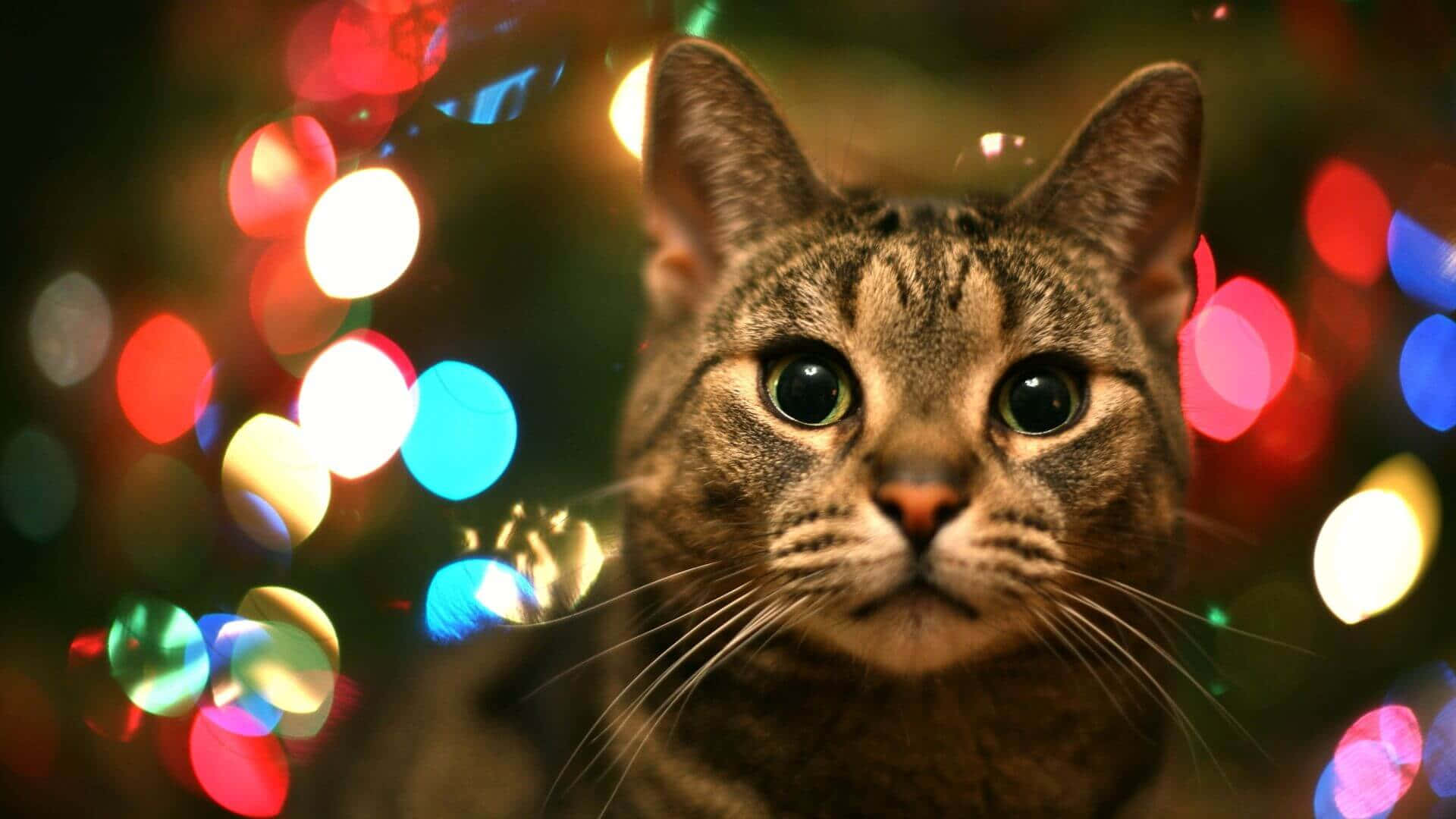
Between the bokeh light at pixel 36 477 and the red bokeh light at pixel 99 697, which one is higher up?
the bokeh light at pixel 36 477

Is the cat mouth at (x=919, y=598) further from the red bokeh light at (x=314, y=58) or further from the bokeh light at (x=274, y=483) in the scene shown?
the red bokeh light at (x=314, y=58)

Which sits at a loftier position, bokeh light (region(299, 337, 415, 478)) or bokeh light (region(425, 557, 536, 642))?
bokeh light (region(299, 337, 415, 478))

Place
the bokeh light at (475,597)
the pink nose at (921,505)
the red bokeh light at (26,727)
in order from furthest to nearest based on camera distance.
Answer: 1. the red bokeh light at (26,727)
2. the bokeh light at (475,597)
3. the pink nose at (921,505)

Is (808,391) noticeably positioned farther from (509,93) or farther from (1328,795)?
Result: (1328,795)

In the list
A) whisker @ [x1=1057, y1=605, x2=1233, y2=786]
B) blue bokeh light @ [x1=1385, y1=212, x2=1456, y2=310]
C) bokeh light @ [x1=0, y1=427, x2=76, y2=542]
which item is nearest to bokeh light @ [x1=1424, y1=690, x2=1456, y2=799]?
whisker @ [x1=1057, y1=605, x2=1233, y2=786]

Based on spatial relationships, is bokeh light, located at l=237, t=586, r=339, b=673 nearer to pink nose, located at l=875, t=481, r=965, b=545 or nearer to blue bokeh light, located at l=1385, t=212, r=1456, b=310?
pink nose, located at l=875, t=481, r=965, b=545

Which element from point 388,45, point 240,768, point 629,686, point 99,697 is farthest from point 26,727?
point 388,45

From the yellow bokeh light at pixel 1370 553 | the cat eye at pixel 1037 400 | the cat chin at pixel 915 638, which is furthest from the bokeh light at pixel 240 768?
the yellow bokeh light at pixel 1370 553
